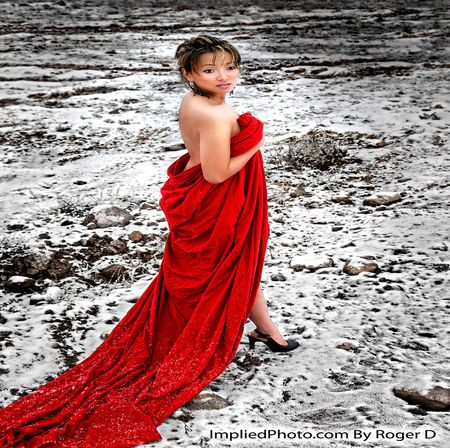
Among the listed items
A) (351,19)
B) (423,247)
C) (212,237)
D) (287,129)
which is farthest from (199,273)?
(351,19)

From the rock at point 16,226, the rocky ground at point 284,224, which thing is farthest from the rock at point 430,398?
the rock at point 16,226

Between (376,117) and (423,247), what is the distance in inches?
105

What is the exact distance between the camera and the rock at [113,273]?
11.5 ft

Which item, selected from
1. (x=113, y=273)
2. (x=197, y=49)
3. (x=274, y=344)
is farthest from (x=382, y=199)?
(x=197, y=49)

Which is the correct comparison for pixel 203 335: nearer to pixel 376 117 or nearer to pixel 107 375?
pixel 107 375

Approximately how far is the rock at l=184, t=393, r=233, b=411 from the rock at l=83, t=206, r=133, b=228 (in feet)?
6.14

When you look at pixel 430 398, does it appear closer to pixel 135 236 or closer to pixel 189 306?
pixel 189 306

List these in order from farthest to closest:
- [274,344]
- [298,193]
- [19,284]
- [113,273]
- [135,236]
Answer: [298,193]
[135,236]
[113,273]
[19,284]
[274,344]

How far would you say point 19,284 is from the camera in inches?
133

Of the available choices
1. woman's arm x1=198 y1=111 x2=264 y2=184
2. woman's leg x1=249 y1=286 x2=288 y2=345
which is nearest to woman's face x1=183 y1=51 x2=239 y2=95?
woman's arm x1=198 y1=111 x2=264 y2=184

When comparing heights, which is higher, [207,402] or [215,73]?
[215,73]

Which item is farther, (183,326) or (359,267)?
(359,267)

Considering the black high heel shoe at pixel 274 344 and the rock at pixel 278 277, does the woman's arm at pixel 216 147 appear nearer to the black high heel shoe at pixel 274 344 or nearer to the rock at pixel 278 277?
the black high heel shoe at pixel 274 344

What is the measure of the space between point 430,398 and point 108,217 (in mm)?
2512
